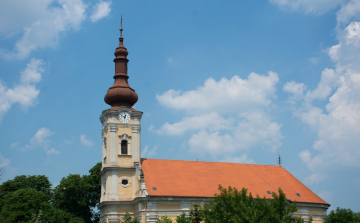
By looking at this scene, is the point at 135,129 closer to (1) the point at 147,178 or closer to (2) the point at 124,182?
(1) the point at 147,178

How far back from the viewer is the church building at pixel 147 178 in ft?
145

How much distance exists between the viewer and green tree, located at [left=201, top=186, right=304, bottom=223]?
Answer: 31031 mm

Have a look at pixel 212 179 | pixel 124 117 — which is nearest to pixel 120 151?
pixel 124 117

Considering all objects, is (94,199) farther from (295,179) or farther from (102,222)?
(295,179)

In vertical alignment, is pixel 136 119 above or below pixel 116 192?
above

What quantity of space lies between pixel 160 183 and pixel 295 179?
1598 centimetres

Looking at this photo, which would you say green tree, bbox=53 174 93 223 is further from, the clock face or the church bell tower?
the clock face

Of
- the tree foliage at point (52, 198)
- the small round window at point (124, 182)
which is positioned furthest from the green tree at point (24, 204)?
the small round window at point (124, 182)

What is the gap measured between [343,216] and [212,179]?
12.8 m

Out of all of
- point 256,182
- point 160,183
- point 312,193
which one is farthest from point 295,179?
point 160,183

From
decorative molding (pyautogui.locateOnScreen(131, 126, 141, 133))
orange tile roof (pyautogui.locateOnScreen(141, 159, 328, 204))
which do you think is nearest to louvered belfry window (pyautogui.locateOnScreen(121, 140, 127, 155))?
decorative molding (pyautogui.locateOnScreen(131, 126, 141, 133))

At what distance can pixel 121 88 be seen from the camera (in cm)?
4784

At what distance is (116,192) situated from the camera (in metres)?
45.4

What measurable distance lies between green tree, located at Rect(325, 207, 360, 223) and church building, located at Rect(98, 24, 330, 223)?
6.56ft
